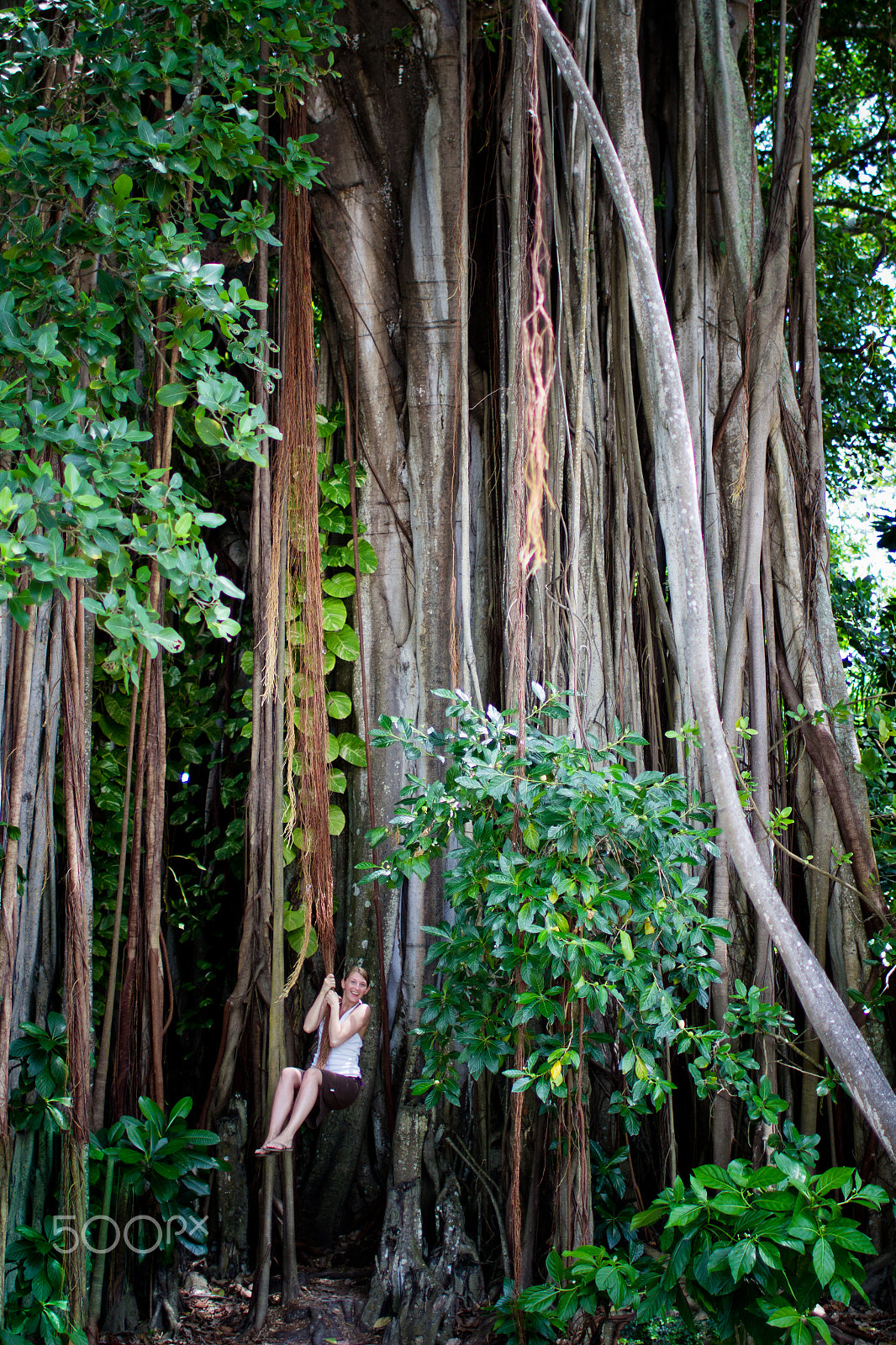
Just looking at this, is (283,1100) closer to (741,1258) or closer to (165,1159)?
(165,1159)

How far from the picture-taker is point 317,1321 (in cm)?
224

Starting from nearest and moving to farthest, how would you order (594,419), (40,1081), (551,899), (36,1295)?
(551,899) → (36,1295) → (40,1081) → (594,419)

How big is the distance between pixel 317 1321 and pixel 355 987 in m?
0.70

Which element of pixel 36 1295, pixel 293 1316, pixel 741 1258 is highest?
pixel 741 1258

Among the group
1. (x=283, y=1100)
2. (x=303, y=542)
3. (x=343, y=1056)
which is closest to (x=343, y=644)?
(x=303, y=542)

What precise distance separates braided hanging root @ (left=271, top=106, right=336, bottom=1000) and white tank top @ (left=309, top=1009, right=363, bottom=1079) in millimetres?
257

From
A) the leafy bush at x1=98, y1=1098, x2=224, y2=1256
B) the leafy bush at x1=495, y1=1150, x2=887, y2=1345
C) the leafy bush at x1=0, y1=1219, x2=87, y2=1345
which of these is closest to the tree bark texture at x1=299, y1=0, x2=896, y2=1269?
the leafy bush at x1=98, y1=1098, x2=224, y2=1256

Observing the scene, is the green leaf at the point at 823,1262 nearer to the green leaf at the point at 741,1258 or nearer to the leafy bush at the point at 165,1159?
the green leaf at the point at 741,1258

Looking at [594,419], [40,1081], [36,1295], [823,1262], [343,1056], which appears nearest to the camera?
[823,1262]

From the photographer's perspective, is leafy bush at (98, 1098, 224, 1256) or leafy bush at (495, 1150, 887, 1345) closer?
leafy bush at (495, 1150, 887, 1345)

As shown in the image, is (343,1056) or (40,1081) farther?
(343,1056)

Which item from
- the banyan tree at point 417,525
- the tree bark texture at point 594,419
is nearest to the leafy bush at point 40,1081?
the banyan tree at point 417,525

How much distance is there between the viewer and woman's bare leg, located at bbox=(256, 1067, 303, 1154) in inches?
89.5

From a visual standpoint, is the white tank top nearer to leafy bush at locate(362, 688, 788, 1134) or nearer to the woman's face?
the woman's face
